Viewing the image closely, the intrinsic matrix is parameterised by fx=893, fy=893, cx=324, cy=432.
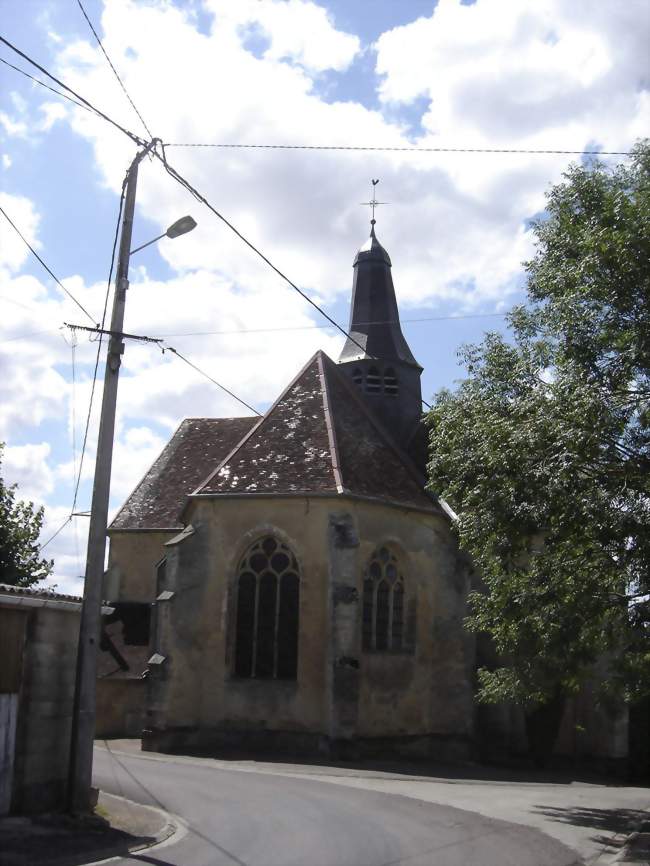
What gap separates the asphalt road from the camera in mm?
9219

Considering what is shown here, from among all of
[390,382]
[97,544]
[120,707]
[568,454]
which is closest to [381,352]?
[390,382]

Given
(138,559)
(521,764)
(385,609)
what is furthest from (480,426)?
(138,559)

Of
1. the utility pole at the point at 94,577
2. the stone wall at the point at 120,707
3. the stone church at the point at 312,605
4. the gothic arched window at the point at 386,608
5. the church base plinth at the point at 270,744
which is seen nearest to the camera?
the utility pole at the point at 94,577

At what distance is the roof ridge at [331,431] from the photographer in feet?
67.7

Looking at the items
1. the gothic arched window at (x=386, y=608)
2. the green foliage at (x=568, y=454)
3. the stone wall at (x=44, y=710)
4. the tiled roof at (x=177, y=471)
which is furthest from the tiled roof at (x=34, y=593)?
the tiled roof at (x=177, y=471)

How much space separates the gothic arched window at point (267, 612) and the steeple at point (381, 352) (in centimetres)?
856

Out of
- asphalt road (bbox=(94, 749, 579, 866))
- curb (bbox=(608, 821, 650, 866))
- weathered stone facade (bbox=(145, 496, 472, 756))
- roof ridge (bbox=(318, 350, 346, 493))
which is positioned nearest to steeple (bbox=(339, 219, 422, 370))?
roof ridge (bbox=(318, 350, 346, 493))

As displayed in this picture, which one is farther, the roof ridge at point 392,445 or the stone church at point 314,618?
the roof ridge at point 392,445

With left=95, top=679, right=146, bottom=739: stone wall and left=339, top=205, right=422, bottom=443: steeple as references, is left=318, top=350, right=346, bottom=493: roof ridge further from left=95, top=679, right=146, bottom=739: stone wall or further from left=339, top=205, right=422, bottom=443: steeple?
left=95, top=679, right=146, bottom=739: stone wall

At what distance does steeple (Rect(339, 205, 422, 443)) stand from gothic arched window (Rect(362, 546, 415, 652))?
722 centimetres

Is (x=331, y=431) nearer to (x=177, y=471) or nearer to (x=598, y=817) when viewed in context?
(x=177, y=471)

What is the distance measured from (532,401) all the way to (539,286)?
224 centimetres

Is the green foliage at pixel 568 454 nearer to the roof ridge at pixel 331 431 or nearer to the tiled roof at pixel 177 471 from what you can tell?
the roof ridge at pixel 331 431

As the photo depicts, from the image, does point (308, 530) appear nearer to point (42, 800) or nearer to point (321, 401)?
point (321, 401)
